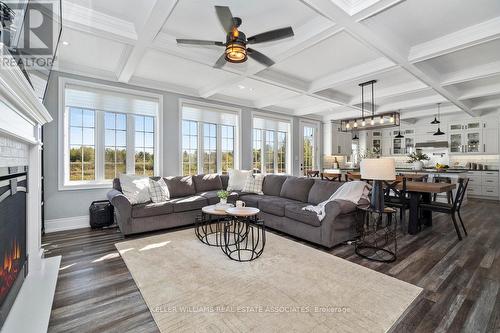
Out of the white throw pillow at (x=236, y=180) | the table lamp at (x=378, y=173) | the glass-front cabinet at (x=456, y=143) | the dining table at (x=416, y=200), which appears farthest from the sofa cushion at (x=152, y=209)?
the glass-front cabinet at (x=456, y=143)

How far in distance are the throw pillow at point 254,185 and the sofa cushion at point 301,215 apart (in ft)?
4.60

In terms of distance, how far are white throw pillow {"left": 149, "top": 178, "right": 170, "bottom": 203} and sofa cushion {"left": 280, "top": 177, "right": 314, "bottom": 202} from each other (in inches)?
87.4

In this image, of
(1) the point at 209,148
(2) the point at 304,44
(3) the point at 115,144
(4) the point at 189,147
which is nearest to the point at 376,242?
(2) the point at 304,44

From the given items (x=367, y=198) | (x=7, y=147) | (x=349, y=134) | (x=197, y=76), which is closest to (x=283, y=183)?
(x=367, y=198)

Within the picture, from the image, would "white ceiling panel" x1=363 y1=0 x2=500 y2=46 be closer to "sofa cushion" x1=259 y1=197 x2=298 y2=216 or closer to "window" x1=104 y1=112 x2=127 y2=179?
"sofa cushion" x1=259 y1=197 x2=298 y2=216

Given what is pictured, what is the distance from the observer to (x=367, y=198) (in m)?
3.74

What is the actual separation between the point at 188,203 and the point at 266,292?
8.15 feet

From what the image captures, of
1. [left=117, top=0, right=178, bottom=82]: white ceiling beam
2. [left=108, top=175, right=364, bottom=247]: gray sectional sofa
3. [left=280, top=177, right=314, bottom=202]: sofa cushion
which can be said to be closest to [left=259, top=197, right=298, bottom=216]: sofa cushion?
[left=108, top=175, right=364, bottom=247]: gray sectional sofa

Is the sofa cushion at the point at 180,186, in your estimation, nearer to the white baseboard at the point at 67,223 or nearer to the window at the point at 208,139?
the window at the point at 208,139

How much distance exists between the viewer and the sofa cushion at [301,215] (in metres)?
3.33

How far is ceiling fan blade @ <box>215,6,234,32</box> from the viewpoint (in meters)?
2.12

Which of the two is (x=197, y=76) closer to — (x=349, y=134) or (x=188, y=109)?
(x=188, y=109)

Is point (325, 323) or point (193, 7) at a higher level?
point (193, 7)

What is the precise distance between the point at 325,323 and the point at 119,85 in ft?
16.2
